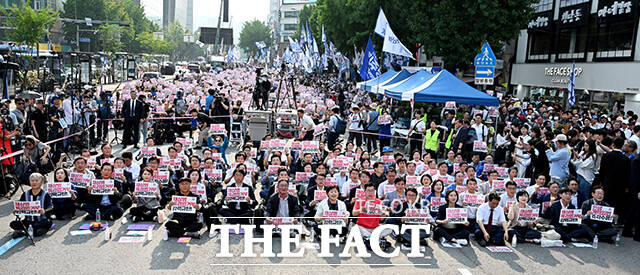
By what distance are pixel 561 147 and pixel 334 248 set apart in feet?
19.9

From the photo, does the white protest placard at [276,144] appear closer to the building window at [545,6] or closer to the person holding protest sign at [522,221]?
the person holding protest sign at [522,221]

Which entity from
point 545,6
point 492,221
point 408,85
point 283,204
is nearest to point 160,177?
point 283,204

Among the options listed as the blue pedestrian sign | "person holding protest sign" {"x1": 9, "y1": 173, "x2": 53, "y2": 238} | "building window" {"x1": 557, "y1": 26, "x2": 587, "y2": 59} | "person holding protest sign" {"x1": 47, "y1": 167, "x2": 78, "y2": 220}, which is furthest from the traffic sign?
"building window" {"x1": 557, "y1": 26, "x2": 587, "y2": 59}

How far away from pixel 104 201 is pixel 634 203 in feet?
32.8

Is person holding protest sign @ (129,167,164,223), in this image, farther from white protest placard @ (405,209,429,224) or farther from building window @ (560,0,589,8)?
building window @ (560,0,589,8)

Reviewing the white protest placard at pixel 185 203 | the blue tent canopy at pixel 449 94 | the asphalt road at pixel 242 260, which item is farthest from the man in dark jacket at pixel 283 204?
the blue tent canopy at pixel 449 94

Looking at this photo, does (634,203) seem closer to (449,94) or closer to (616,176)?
(616,176)

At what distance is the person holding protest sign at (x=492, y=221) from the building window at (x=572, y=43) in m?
26.6

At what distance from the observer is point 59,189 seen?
976 cm

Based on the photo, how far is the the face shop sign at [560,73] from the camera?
32406 millimetres

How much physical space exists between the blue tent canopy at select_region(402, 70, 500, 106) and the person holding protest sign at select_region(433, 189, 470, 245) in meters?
8.46

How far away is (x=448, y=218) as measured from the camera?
31.3 ft

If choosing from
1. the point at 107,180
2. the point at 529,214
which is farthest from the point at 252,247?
the point at 529,214

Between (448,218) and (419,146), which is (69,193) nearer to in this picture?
(448,218)
